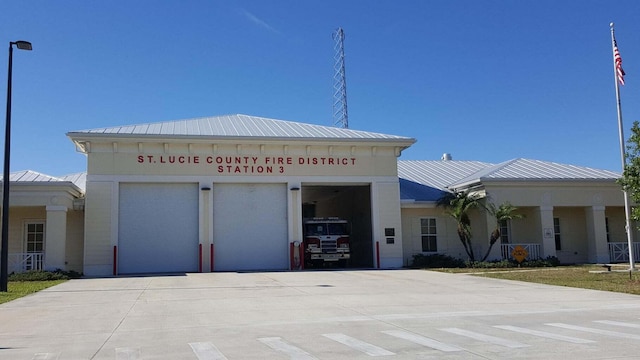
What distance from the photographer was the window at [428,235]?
30484 millimetres

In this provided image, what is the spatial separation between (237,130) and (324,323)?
1934cm

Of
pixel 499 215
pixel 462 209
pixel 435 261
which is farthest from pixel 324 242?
pixel 499 215

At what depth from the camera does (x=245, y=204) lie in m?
28.0

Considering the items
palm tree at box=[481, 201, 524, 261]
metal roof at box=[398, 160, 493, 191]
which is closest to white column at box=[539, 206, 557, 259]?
palm tree at box=[481, 201, 524, 261]

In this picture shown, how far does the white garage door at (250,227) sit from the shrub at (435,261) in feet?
20.9

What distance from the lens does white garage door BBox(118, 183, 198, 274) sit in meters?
26.5

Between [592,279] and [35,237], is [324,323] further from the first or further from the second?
[35,237]

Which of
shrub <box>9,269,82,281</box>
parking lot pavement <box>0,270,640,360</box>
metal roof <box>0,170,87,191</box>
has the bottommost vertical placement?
parking lot pavement <box>0,270,640,360</box>

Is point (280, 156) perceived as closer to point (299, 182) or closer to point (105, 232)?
point (299, 182)

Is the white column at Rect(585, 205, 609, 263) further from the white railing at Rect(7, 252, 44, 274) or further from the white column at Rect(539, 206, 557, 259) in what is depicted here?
the white railing at Rect(7, 252, 44, 274)

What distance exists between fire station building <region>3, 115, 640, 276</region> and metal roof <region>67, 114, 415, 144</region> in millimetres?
56

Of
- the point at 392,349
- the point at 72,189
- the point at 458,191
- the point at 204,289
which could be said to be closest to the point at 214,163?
the point at 72,189

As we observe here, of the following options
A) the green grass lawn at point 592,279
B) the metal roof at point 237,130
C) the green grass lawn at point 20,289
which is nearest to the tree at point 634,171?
the green grass lawn at point 592,279

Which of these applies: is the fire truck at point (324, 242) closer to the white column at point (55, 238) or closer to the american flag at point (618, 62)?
the white column at point (55, 238)
